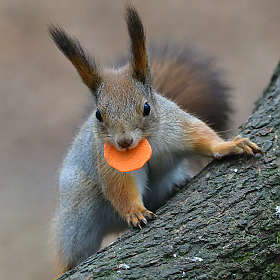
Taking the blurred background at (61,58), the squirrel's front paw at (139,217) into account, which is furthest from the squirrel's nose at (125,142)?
the blurred background at (61,58)

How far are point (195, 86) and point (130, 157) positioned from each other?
1235 mm

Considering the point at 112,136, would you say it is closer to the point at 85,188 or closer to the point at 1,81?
the point at 85,188

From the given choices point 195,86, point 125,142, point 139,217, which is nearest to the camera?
point 125,142

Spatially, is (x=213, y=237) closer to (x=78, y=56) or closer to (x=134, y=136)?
(x=134, y=136)

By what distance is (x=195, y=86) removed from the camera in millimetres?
3240

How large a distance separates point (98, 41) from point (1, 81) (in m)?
1.92

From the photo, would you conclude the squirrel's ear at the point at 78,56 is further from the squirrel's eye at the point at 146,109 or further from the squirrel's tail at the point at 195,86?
the squirrel's tail at the point at 195,86

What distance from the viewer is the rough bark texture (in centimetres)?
190

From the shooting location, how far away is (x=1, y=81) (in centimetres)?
721

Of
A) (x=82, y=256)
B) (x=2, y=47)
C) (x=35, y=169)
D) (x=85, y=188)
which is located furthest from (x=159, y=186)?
(x=2, y=47)

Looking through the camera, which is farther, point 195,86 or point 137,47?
point 195,86

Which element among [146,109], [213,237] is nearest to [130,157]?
[146,109]

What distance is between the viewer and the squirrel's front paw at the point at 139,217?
2203 mm

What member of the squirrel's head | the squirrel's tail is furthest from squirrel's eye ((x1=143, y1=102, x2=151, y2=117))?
the squirrel's tail
